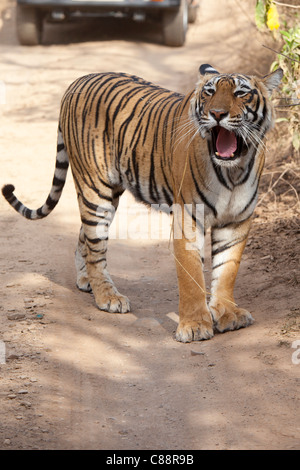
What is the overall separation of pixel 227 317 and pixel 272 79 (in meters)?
1.39

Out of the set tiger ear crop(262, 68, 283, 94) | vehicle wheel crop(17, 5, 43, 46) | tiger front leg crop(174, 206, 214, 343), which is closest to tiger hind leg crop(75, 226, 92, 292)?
tiger front leg crop(174, 206, 214, 343)

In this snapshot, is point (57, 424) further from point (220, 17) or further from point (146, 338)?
point (220, 17)

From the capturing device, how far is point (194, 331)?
4.55 m

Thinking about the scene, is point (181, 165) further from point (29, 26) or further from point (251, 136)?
point (29, 26)

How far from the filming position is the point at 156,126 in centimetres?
497

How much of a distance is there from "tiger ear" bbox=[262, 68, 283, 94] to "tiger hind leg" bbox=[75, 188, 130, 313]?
52.6 inches

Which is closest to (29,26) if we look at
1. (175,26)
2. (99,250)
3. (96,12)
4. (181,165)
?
(96,12)

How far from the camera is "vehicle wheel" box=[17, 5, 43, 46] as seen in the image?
11.7 meters

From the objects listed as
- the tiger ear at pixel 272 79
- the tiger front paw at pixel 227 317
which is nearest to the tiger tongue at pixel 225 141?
the tiger ear at pixel 272 79

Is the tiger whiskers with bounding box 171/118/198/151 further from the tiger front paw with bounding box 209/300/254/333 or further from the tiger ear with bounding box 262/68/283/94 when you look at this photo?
the tiger front paw with bounding box 209/300/254/333

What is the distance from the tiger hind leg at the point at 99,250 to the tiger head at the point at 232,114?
1.06 meters

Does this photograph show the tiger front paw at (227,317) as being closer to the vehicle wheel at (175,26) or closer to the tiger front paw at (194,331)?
the tiger front paw at (194,331)

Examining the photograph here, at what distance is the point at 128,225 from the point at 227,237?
246 centimetres

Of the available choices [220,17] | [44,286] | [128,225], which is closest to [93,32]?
[220,17]
